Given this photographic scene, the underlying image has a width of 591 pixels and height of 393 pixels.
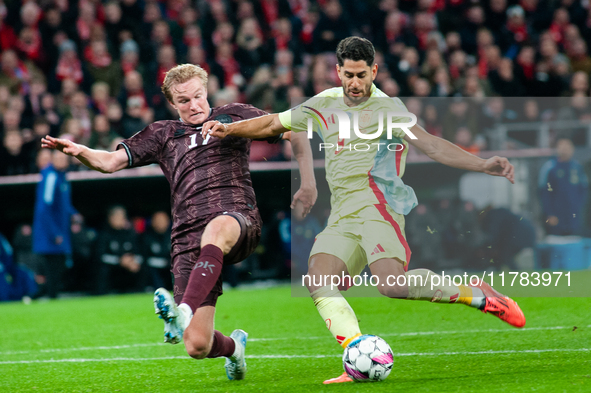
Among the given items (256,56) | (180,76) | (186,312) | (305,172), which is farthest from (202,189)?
(256,56)

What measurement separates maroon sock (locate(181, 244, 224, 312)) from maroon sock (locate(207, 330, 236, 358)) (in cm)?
39

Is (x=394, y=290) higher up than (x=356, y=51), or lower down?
lower down

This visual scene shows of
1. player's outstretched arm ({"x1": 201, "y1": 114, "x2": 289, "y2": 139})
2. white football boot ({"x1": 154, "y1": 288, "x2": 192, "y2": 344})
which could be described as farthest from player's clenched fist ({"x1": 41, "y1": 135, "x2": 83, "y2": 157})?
white football boot ({"x1": 154, "y1": 288, "x2": 192, "y2": 344})

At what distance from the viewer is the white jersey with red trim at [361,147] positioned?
192 inches

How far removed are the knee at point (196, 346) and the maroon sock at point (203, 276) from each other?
0.16m

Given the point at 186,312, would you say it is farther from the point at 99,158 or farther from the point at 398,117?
the point at 398,117

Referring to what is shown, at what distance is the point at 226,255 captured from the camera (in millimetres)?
4602

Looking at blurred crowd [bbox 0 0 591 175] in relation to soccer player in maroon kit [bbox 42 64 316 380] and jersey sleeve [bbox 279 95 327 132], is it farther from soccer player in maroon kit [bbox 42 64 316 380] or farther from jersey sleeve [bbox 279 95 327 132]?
jersey sleeve [bbox 279 95 327 132]

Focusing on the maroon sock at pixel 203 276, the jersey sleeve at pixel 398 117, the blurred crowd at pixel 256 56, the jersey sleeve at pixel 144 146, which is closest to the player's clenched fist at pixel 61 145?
the jersey sleeve at pixel 144 146

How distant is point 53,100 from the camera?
11.8m

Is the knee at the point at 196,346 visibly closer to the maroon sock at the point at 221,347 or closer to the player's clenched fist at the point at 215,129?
the maroon sock at the point at 221,347

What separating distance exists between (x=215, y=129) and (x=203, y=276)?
857 mm

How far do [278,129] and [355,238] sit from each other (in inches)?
32.5

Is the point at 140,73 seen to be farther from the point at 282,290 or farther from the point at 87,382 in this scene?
the point at 87,382
